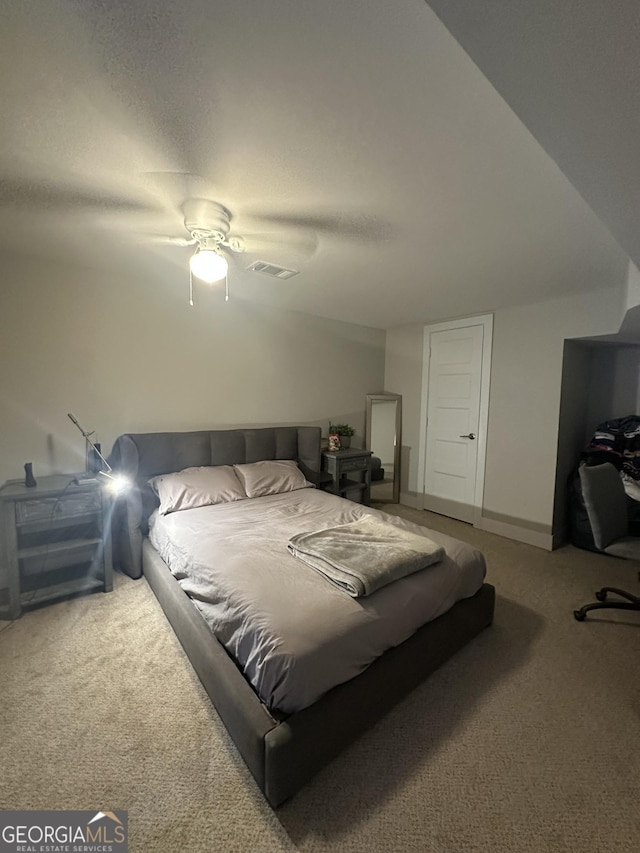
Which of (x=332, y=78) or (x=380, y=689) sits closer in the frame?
(x=332, y=78)

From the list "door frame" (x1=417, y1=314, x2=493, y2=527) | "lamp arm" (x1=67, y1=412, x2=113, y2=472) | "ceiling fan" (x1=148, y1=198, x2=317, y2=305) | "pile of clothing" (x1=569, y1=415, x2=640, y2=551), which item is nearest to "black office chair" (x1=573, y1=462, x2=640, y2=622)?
"pile of clothing" (x1=569, y1=415, x2=640, y2=551)

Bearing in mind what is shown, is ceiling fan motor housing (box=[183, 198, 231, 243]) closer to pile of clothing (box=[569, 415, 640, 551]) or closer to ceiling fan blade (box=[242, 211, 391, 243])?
ceiling fan blade (box=[242, 211, 391, 243])

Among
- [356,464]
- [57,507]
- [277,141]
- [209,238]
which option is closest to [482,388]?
[356,464]

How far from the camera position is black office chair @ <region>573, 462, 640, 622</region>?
2.12m

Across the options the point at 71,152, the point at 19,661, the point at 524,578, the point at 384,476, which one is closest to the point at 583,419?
the point at 524,578

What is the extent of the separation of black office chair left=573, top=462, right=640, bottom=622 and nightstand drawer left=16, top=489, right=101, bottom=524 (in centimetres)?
322

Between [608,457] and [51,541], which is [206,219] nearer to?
[51,541]

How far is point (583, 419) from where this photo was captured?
3617 mm

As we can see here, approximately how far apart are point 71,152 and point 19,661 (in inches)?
96.1

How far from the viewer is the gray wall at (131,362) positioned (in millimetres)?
2461

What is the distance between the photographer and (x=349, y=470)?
3.87 metres

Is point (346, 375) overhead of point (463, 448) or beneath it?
overhead

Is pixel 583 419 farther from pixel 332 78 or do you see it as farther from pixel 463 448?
pixel 332 78

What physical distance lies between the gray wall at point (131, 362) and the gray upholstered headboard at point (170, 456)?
19 centimetres
